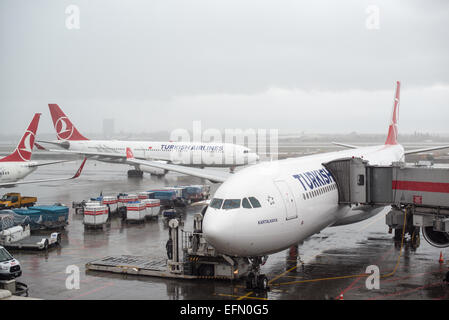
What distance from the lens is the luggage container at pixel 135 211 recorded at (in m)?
30.6

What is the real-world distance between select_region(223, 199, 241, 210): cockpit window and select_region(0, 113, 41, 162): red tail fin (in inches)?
1160

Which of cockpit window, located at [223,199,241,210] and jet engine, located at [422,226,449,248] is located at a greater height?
cockpit window, located at [223,199,241,210]

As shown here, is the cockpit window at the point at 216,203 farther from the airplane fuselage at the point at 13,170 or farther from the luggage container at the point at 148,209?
the airplane fuselage at the point at 13,170

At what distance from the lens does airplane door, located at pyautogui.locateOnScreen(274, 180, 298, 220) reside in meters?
16.5

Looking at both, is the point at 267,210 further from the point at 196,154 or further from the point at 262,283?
the point at 196,154

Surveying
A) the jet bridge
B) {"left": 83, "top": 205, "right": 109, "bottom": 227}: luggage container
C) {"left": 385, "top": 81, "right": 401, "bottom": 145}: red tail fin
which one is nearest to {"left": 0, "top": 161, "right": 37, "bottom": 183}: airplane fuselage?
{"left": 83, "top": 205, "right": 109, "bottom": 227}: luggage container

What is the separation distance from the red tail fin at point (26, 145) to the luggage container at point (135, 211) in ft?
46.7

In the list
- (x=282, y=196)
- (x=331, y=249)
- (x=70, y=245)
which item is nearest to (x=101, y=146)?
(x=70, y=245)

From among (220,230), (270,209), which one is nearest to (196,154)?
(270,209)

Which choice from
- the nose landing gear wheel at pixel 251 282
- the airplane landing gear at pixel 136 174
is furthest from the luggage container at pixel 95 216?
the airplane landing gear at pixel 136 174

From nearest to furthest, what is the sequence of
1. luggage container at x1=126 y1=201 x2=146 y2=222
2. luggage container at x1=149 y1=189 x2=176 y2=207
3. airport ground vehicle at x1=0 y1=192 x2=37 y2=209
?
luggage container at x1=126 y1=201 x2=146 y2=222
airport ground vehicle at x1=0 y1=192 x2=37 y2=209
luggage container at x1=149 y1=189 x2=176 y2=207

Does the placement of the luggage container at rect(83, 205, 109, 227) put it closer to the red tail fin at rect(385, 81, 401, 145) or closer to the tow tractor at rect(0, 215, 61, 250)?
the tow tractor at rect(0, 215, 61, 250)

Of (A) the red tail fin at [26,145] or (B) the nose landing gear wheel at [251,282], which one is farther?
(A) the red tail fin at [26,145]
